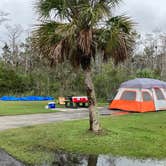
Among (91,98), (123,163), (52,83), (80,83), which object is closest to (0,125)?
(91,98)

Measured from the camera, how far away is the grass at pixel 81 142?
8.60 m

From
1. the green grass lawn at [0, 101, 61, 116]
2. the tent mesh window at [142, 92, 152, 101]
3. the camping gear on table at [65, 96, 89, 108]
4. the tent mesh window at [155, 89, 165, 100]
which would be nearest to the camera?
the green grass lawn at [0, 101, 61, 116]

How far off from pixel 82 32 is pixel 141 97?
10.4 meters

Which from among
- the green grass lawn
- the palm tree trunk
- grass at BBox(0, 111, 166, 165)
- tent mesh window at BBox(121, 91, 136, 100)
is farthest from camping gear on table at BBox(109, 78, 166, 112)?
the palm tree trunk

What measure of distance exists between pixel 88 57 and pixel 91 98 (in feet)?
4.45

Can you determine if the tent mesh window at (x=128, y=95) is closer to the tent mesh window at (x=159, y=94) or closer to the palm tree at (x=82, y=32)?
the tent mesh window at (x=159, y=94)

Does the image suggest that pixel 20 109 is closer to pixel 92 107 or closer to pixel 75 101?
pixel 75 101

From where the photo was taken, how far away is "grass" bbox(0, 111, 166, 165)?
8.60 m

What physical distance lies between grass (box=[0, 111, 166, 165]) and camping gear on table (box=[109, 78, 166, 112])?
7.22 metres

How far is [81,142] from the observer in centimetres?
971

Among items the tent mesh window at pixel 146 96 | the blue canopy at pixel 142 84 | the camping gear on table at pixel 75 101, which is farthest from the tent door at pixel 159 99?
the camping gear on table at pixel 75 101

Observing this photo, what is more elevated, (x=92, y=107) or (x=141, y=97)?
(x=92, y=107)

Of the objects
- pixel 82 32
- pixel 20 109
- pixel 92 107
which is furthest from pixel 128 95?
pixel 82 32

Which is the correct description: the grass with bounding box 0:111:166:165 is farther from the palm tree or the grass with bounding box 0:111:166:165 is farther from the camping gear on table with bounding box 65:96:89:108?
the camping gear on table with bounding box 65:96:89:108
